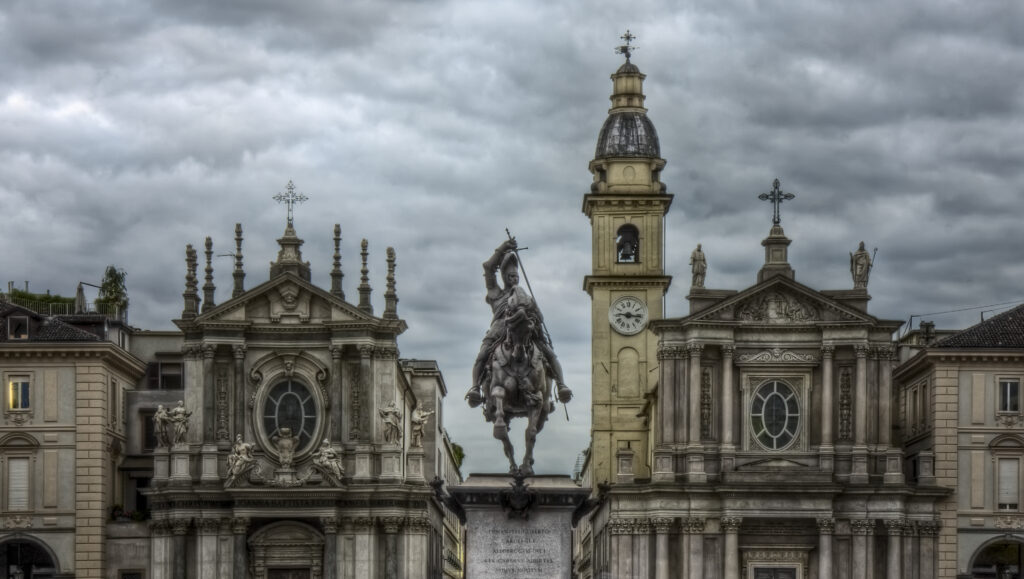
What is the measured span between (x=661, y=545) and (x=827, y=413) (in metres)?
9.65

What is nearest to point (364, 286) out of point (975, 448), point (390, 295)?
point (390, 295)

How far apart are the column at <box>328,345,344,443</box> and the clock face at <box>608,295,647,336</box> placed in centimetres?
1933

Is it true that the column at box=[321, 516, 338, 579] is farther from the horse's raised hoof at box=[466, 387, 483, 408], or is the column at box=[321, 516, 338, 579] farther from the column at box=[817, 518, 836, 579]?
the horse's raised hoof at box=[466, 387, 483, 408]

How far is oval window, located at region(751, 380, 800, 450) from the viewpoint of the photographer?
84188 mm

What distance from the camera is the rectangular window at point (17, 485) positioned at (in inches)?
3214

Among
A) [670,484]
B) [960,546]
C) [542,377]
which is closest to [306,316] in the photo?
[670,484]

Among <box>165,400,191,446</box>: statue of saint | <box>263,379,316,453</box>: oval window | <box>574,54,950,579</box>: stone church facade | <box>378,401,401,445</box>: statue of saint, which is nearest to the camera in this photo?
<box>574,54,950,579</box>: stone church facade

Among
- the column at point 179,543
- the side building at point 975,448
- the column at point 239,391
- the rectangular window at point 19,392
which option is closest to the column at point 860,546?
the side building at point 975,448

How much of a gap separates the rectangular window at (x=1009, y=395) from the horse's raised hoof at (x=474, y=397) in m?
51.6

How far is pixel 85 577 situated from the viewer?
8162 centimetres

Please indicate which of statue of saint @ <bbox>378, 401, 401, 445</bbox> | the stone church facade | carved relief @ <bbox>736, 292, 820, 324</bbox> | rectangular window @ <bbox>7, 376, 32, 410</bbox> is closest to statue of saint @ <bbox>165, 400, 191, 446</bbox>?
rectangular window @ <bbox>7, 376, 32, 410</bbox>

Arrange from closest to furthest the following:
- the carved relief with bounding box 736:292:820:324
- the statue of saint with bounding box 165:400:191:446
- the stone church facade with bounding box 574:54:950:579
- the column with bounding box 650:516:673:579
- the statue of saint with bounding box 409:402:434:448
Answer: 1. the stone church facade with bounding box 574:54:950:579
2. the column with bounding box 650:516:673:579
3. the statue of saint with bounding box 165:400:191:446
4. the carved relief with bounding box 736:292:820:324
5. the statue of saint with bounding box 409:402:434:448

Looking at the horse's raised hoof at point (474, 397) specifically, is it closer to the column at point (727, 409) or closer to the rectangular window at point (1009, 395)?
the column at point (727, 409)

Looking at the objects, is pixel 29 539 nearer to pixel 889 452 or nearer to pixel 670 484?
pixel 670 484
